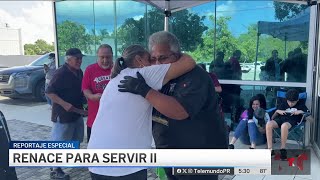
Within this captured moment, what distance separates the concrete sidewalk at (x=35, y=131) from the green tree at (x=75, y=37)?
165cm

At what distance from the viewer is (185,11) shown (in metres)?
5.37

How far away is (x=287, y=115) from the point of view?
13.7 ft

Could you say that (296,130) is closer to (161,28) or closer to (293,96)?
(293,96)

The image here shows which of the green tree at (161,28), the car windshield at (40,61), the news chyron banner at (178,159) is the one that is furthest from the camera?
the car windshield at (40,61)

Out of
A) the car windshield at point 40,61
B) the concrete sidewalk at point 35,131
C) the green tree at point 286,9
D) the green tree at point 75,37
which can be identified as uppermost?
the green tree at point 286,9

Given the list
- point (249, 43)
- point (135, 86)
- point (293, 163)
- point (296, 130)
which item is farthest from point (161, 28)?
point (135, 86)

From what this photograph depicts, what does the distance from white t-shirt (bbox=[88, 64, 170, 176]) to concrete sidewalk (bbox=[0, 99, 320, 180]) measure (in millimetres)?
881

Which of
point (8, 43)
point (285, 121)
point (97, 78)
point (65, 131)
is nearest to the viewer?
point (97, 78)

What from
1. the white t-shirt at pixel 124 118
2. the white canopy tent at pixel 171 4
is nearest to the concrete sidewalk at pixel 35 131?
the white t-shirt at pixel 124 118

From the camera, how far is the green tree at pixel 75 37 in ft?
19.7

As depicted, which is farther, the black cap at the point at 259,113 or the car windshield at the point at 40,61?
the car windshield at the point at 40,61

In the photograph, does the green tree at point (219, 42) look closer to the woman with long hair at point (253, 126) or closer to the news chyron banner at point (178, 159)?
the woman with long hair at point (253, 126)

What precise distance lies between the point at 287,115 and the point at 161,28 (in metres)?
2.82

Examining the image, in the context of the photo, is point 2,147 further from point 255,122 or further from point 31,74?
point 31,74
